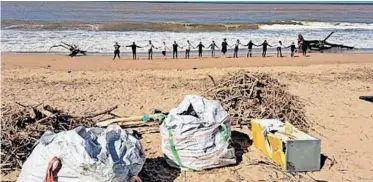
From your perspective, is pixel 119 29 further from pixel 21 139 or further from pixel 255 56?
pixel 21 139

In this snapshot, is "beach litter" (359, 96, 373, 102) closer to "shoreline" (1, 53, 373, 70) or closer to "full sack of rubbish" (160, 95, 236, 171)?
"full sack of rubbish" (160, 95, 236, 171)

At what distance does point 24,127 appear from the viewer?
744cm

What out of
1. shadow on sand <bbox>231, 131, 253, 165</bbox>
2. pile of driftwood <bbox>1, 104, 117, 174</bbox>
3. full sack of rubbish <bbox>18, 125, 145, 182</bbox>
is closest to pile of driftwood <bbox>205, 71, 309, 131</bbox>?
shadow on sand <bbox>231, 131, 253, 165</bbox>

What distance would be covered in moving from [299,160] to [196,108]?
1604mm

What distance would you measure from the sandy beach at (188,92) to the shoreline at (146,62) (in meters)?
0.04

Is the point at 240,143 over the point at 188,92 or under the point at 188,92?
under

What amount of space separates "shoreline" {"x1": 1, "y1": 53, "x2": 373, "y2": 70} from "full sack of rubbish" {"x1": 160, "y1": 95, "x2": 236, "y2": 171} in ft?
36.3

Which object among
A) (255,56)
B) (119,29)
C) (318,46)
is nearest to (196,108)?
(255,56)

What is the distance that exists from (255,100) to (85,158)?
176 inches

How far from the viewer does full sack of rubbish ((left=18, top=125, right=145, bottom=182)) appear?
17.9ft

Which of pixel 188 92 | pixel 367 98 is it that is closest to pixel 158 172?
pixel 188 92

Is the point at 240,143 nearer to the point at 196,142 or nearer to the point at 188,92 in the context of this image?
the point at 196,142

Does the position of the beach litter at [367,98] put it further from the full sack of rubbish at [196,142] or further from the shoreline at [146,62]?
the shoreline at [146,62]

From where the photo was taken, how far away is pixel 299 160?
22.8ft
